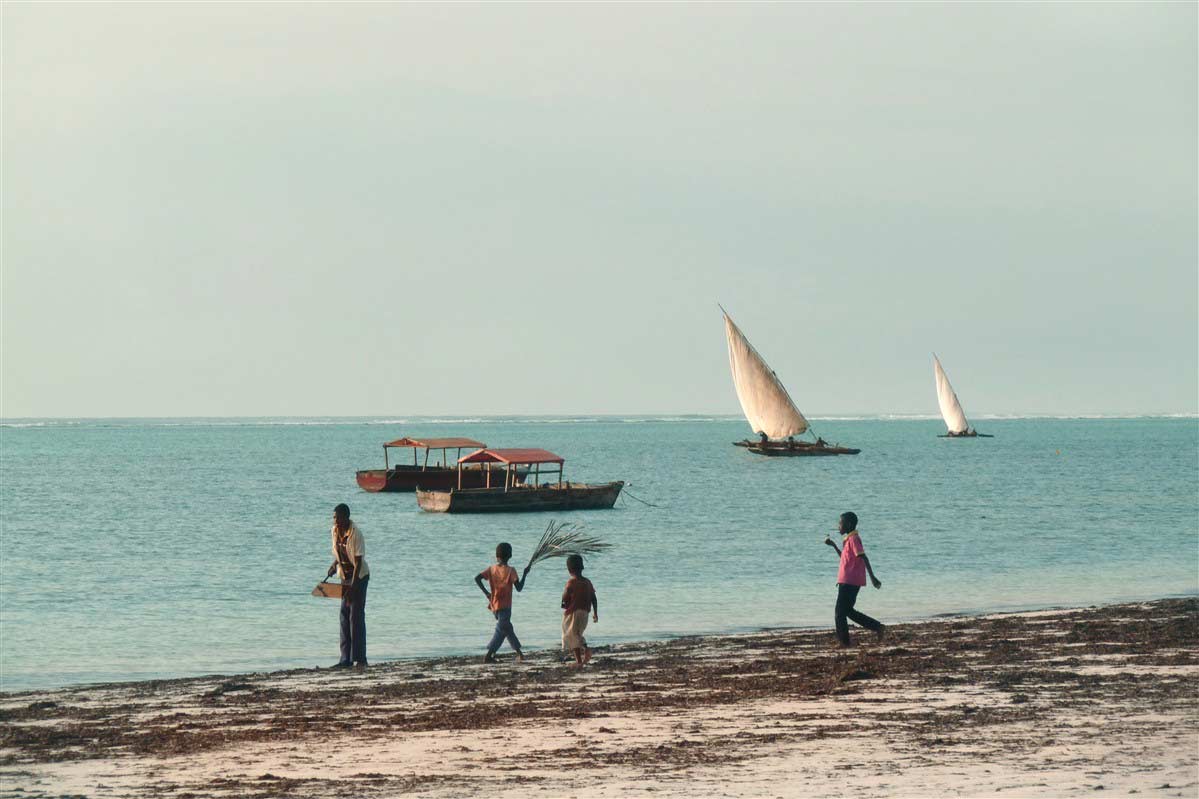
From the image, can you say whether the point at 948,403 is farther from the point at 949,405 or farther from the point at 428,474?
the point at 428,474

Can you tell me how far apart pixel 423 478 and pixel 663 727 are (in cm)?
6168

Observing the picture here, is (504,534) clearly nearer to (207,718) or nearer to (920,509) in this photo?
(920,509)

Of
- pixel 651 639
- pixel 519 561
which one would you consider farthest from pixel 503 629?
pixel 519 561

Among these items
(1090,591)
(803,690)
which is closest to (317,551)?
(1090,591)

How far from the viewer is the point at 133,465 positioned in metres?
132

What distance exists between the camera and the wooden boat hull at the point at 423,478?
232 ft

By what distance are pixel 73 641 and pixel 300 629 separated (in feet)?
12.9

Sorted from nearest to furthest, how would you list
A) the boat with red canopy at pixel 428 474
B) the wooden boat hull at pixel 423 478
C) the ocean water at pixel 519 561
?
1. the ocean water at pixel 519 561
2. the boat with red canopy at pixel 428 474
3. the wooden boat hull at pixel 423 478

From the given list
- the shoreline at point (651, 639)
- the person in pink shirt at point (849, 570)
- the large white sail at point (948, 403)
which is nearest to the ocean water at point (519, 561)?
the shoreline at point (651, 639)

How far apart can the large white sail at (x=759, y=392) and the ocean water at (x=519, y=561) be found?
9.05 metres

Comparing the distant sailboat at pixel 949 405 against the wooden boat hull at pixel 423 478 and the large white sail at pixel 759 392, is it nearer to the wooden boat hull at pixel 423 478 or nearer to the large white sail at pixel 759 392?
the large white sail at pixel 759 392

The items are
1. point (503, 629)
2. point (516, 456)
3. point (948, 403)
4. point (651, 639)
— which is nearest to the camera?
point (503, 629)

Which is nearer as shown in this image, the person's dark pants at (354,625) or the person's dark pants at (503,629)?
the person's dark pants at (354,625)

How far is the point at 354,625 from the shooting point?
18156 millimetres
